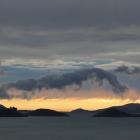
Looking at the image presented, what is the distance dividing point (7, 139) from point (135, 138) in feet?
143

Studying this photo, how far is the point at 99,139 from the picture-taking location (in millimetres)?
172625

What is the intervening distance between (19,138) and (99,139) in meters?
28.3

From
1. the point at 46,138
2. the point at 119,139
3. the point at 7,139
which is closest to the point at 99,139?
the point at 119,139

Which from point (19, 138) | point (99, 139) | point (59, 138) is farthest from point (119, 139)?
point (19, 138)

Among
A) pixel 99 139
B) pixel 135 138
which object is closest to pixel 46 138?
pixel 99 139

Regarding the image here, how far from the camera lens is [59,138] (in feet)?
578

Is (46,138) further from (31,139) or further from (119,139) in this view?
(119,139)

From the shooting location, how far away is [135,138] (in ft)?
587

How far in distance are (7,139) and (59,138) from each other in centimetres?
1761

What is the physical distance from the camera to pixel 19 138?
180m

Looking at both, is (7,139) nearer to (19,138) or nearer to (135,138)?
(19,138)

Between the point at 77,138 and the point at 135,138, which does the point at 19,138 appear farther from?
the point at 135,138

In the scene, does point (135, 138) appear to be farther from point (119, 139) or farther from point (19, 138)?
point (19, 138)

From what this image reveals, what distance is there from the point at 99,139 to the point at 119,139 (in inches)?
277
